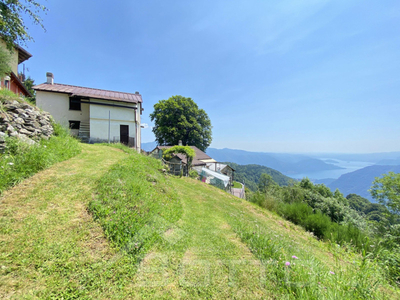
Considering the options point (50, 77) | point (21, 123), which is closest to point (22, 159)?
point (21, 123)

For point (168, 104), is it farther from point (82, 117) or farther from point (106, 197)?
point (106, 197)

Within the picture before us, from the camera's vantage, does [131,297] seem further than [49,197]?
No

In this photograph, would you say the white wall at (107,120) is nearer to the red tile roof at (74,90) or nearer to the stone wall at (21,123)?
the red tile roof at (74,90)

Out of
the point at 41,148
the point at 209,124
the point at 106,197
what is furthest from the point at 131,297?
the point at 209,124

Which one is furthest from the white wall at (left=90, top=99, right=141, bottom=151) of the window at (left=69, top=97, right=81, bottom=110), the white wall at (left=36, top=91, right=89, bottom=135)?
the window at (left=69, top=97, right=81, bottom=110)

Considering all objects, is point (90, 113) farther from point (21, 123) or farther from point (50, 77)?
point (21, 123)

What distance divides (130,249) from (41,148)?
487 centimetres

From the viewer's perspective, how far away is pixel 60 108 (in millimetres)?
12523

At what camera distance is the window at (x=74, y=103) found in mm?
12785

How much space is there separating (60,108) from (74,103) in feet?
3.59

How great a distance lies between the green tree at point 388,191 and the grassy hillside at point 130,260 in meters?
11.6

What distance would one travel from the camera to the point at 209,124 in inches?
1278

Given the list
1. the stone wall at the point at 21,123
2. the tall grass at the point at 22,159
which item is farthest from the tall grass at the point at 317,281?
the stone wall at the point at 21,123

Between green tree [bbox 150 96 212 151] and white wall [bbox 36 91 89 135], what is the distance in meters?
15.2
